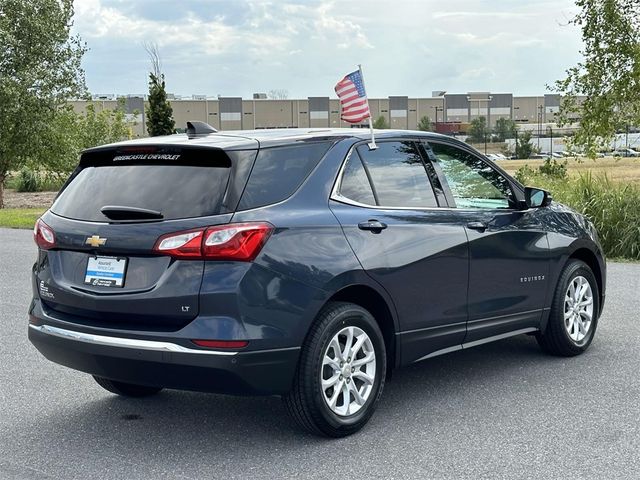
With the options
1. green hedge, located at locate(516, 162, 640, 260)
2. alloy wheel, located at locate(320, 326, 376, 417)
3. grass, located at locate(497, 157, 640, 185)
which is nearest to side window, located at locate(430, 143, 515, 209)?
alloy wheel, located at locate(320, 326, 376, 417)

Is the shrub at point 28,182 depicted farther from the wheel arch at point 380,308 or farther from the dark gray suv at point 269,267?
the wheel arch at point 380,308

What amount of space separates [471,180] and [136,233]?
2668mm

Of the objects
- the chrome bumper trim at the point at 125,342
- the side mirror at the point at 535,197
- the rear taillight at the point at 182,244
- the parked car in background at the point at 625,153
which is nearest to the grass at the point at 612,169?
the parked car in background at the point at 625,153

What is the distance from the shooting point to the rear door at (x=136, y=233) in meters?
4.36

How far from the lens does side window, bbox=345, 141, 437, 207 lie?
526 cm

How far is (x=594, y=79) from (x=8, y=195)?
32.8 metres

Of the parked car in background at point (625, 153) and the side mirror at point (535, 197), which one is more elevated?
the side mirror at point (535, 197)

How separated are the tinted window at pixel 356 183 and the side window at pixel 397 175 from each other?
1.6 inches

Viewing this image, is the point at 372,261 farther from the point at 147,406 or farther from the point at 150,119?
the point at 150,119

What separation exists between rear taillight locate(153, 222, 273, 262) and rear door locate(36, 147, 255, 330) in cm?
4

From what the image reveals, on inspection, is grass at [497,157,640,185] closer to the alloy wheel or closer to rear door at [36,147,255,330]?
the alloy wheel

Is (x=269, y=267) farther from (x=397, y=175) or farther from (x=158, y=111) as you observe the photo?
(x=158, y=111)

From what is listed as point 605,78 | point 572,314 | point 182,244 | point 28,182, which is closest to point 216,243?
point 182,244

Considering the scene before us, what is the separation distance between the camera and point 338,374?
4.74m
